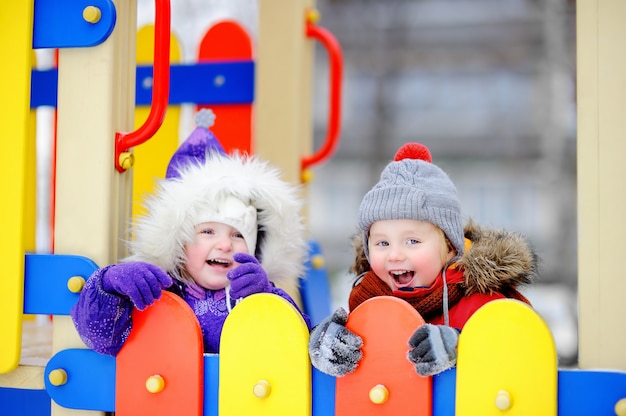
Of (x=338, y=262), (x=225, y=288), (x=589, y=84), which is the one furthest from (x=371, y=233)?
(x=338, y=262)

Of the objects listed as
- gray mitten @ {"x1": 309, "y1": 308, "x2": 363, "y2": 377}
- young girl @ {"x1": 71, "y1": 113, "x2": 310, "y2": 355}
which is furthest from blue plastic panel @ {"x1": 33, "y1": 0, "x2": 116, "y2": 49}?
gray mitten @ {"x1": 309, "y1": 308, "x2": 363, "y2": 377}

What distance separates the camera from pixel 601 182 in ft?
4.63

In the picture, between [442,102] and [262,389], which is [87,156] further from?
[442,102]

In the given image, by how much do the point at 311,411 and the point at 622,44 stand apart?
0.98 meters

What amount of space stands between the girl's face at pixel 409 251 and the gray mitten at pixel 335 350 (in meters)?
0.39

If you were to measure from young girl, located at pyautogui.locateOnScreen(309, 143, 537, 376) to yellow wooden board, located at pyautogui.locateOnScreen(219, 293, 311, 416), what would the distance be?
39cm

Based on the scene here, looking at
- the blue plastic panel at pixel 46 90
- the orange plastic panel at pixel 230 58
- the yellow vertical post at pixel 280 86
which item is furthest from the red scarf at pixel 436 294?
the blue plastic panel at pixel 46 90

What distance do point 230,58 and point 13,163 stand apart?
1.54m

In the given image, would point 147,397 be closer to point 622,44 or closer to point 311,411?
point 311,411

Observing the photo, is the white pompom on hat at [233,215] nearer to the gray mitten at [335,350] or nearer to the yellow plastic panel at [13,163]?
the yellow plastic panel at [13,163]

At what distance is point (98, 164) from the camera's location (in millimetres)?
1710

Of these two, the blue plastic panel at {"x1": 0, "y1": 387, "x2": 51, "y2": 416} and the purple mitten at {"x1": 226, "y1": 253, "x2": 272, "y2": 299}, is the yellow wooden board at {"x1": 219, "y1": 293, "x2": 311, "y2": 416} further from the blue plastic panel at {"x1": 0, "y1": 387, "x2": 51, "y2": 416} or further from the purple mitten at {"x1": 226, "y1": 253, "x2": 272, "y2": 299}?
the blue plastic panel at {"x1": 0, "y1": 387, "x2": 51, "y2": 416}

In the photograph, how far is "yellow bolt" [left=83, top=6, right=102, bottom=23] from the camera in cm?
169

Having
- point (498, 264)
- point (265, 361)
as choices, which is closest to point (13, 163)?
point (265, 361)
